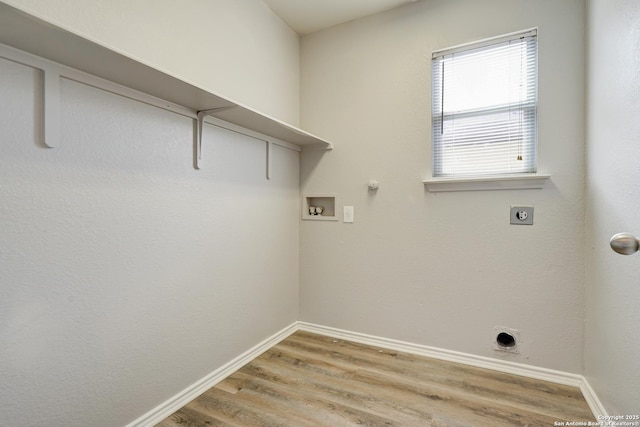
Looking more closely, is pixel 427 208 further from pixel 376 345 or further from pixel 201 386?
pixel 201 386

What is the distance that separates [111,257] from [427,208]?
1.95 metres

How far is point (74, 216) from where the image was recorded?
124cm

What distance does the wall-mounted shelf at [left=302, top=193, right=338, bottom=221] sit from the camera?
102 inches

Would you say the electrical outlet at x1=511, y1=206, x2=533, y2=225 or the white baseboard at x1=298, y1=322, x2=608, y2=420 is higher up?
the electrical outlet at x1=511, y1=206, x2=533, y2=225

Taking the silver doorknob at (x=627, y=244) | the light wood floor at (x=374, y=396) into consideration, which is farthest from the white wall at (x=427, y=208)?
the silver doorknob at (x=627, y=244)

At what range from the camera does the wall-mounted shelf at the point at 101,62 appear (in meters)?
0.92

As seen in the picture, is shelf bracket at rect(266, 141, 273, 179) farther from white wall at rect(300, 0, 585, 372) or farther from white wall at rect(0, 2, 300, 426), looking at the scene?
white wall at rect(300, 0, 585, 372)

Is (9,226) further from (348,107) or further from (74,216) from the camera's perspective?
(348,107)

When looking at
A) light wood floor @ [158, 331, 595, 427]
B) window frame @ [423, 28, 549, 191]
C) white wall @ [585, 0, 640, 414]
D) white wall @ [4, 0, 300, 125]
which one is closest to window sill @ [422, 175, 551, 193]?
window frame @ [423, 28, 549, 191]

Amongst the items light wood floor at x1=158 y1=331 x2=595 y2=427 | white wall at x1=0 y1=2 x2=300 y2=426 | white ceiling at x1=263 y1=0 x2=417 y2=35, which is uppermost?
white ceiling at x1=263 y1=0 x2=417 y2=35

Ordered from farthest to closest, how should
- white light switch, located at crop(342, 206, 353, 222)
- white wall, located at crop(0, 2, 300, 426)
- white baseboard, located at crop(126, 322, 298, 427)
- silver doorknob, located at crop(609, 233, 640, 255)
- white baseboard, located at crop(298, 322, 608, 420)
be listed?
white light switch, located at crop(342, 206, 353, 222)
white baseboard, located at crop(298, 322, 608, 420)
white baseboard, located at crop(126, 322, 298, 427)
white wall, located at crop(0, 2, 300, 426)
silver doorknob, located at crop(609, 233, 640, 255)

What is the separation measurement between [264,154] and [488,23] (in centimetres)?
178

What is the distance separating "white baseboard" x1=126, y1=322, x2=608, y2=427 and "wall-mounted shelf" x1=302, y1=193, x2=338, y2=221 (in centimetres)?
96

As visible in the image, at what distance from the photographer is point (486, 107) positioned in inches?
81.1
